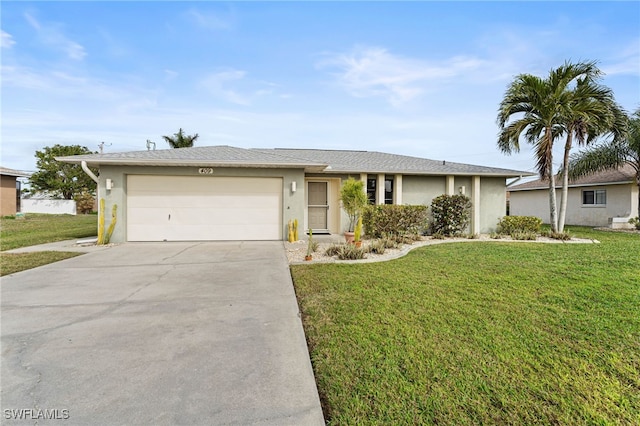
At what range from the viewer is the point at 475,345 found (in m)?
2.99

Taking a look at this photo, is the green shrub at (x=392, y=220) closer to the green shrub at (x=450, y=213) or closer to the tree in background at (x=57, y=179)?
the green shrub at (x=450, y=213)

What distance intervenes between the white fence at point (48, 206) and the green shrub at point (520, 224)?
36925 millimetres

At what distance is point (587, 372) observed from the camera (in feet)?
8.39

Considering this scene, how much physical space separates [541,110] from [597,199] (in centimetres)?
1075

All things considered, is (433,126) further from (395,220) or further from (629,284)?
(629,284)

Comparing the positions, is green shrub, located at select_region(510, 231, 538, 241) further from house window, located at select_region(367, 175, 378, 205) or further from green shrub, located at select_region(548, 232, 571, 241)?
house window, located at select_region(367, 175, 378, 205)

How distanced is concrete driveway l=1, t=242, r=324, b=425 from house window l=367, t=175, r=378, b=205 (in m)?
7.65

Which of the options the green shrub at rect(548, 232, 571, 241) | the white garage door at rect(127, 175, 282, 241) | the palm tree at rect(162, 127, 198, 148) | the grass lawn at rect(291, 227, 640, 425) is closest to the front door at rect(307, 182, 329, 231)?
the white garage door at rect(127, 175, 282, 241)

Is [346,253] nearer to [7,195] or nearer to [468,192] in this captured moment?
[468,192]

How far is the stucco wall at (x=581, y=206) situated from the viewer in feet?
52.2

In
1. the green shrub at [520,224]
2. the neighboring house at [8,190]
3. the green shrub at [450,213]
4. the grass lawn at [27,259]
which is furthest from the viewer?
the neighboring house at [8,190]

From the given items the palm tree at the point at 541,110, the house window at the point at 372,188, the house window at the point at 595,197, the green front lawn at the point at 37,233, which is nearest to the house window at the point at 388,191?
the house window at the point at 372,188

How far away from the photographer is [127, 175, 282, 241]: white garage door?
10.1 m

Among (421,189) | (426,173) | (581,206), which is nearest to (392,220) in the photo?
(421,189)
